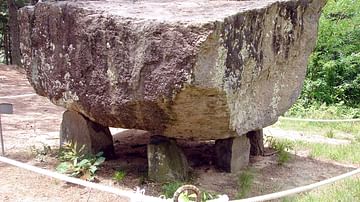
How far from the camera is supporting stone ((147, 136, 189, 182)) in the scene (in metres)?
4.36

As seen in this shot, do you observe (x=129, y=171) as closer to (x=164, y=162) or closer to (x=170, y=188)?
(x=164, y=162)

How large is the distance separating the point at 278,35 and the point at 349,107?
4.84 m

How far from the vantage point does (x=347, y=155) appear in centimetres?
559

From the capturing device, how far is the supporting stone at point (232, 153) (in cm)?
469

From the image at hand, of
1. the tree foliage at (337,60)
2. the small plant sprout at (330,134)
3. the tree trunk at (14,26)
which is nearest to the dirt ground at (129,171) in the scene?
the small plant sprout at (330,134)

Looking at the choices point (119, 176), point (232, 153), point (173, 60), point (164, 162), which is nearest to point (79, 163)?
point (119, 176)

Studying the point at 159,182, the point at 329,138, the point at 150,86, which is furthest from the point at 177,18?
the point at 329,138

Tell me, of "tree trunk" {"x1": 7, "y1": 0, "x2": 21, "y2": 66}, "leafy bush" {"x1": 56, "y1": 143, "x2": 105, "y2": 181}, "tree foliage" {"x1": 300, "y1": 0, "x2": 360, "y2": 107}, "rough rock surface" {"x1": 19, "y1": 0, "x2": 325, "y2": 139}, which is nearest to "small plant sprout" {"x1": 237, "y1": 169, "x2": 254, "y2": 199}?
"rough rock surface" {"x1": 19, "y1": 0, "x2": 325, "y2": 139}

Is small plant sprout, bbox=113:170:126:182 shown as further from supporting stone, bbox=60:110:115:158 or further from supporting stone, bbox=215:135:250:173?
supporting stone, bbox=215:135:250:173

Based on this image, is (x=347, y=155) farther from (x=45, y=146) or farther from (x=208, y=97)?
(x=45, y=146)

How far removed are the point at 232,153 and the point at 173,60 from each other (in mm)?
1373

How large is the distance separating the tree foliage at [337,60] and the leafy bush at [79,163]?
16.7 ft

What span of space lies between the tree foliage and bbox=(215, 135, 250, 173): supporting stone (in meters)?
4.40

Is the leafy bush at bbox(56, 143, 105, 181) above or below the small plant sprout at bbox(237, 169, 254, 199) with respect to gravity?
above
